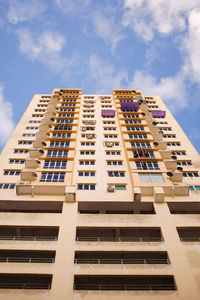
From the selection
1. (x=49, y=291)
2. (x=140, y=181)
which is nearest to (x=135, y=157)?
(x=140, y=181)

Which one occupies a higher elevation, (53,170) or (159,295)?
(53,170)

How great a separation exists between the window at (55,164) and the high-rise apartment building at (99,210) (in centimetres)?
14

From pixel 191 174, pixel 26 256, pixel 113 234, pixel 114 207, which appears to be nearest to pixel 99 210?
pixel 114 207

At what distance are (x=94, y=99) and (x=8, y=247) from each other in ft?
124

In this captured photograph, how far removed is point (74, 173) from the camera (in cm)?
2748

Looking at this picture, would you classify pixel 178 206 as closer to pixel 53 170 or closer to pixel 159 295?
pixel 159 295

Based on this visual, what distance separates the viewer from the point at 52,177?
26266mm

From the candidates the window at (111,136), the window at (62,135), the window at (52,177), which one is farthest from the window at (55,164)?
the window at (111,136)

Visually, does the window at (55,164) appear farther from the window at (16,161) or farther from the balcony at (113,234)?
the balcony at (113,234)

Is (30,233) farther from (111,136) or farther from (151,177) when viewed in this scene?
(111,136)

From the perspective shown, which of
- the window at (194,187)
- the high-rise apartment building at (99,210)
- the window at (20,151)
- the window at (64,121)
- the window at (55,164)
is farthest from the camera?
the window at (64,121)

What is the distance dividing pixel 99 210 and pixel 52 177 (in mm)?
7326

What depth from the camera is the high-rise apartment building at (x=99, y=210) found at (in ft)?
55.0

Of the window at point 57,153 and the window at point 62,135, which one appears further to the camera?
the window at point 62,135
